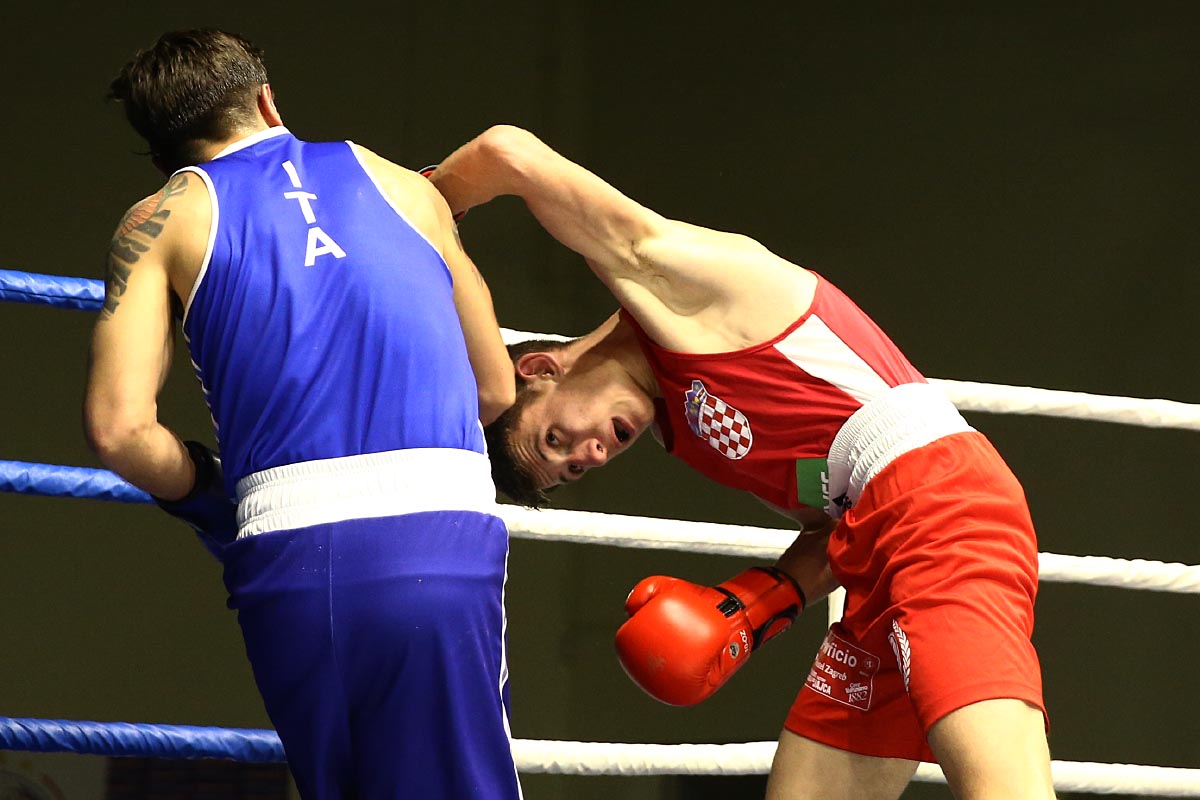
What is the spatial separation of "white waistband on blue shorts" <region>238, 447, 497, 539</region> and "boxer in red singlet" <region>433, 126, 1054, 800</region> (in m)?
0.55

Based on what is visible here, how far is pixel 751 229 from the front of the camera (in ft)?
18.7

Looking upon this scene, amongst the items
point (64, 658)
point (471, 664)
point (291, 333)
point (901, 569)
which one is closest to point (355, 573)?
point (471, 664)

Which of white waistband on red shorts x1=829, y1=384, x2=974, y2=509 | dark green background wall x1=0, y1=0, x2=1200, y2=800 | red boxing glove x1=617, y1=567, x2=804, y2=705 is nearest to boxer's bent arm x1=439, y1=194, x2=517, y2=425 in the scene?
red boxing glove x1=617, y1=567, x2=804, y2=705

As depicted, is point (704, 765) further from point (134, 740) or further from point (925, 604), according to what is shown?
point (134, 740)

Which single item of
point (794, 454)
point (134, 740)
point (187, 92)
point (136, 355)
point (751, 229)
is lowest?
point (751, 229)

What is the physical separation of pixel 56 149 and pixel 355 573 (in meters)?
3.98

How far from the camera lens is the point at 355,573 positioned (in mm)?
1308

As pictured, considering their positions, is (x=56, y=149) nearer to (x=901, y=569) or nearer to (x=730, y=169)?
(x=730, y=169)

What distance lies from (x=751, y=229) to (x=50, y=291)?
422cm

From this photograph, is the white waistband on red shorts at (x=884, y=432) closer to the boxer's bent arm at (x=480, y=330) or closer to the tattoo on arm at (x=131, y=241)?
the boxer's bent arm at (x=480, y=330)

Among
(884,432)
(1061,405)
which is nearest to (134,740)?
(884,432)

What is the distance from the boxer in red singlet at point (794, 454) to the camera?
1709 millimetres

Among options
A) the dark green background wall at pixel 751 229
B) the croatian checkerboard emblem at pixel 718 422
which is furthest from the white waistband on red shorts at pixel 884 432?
the dark green background wall at pixel 751 229

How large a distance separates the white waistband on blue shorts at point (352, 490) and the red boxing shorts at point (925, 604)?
0.62 m
